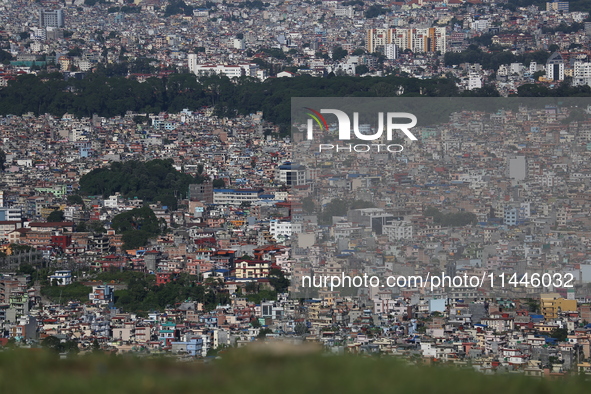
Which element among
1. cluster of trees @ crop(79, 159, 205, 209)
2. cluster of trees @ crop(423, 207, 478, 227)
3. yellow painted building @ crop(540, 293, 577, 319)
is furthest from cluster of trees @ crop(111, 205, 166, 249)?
cluster of trees @ crop(423, 207, 478, 227)

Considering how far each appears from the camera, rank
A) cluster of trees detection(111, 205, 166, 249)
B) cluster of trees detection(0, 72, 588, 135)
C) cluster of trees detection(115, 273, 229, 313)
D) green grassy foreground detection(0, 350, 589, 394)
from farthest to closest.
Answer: cluster of trees detection(0, 72, 588, 135), cluster of trees detection(111, 205, 166, 249), cluster of trees detection(115, 273, 229, 313), green grassy foreground detection(0, 350, 589, 394)

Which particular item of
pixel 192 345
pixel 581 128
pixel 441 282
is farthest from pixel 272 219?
pixel 441 282

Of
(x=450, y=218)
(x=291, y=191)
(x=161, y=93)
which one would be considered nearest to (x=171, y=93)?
(x=161, y=93)

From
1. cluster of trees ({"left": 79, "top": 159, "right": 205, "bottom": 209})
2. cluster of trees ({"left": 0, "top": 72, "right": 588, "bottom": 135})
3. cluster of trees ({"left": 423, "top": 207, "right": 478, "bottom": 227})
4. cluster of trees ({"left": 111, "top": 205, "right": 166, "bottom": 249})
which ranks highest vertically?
cluster of trees ({"left": 0, "top": 72, "right": 588, "bottom": 135})

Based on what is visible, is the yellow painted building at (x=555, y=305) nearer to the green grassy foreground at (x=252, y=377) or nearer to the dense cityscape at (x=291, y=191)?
the dense cityscape at (x=291, y=191)

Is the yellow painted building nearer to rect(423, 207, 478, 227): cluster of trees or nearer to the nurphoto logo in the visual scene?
rect(423, 207, 478, 227): cluster of trees

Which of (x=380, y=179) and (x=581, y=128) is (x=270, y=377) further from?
(x=581, y=128)

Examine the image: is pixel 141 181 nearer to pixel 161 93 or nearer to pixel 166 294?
pixel 166 294
